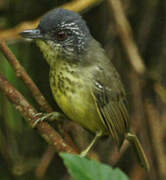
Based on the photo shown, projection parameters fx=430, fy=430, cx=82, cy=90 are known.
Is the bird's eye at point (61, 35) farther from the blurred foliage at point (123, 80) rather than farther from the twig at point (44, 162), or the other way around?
the twig at point (44, 162)

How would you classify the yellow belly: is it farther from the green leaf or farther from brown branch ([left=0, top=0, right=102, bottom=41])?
the green leaf

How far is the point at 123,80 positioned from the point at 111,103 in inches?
43.9

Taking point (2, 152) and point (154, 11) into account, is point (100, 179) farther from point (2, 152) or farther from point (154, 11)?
point (154, 11)

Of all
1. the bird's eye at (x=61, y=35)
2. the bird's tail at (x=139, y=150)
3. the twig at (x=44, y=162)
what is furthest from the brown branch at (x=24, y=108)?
the twig at (x=44, y=162)

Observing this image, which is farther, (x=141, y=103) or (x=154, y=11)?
(x=154, y=11)

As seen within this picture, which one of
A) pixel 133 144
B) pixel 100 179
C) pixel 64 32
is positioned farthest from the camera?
pixel 133 144

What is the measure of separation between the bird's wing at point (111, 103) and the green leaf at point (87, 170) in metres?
1.37

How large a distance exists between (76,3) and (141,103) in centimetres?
103

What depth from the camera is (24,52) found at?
391cm

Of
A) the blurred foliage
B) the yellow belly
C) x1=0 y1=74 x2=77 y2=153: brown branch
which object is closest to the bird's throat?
the yellow belly

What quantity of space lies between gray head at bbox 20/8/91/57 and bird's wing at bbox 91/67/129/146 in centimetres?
24

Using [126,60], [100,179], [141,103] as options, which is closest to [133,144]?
[141,103]

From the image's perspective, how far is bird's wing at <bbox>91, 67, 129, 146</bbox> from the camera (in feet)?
9.36

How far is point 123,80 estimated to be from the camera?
4.09m
